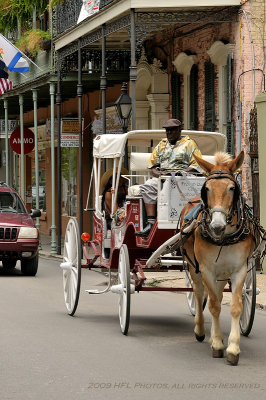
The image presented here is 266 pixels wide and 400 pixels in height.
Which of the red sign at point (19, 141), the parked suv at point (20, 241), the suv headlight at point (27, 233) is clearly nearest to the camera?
the parked suv at point (20, 241)

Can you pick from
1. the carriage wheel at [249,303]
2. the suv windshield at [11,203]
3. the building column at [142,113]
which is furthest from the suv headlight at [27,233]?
the carriage wheel at [249,303]

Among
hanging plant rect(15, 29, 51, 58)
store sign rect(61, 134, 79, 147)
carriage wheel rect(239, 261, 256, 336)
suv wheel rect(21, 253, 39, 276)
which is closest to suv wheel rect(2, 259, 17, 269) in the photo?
suv wheel rect(21, 253, 39, 276)

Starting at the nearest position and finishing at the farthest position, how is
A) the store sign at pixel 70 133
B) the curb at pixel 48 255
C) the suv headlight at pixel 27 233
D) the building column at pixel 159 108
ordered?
the suv headlight at pixel 27 233, the curb at pixel 48 255, the building column at pixel 159 108, the store sign at pixel 70 133

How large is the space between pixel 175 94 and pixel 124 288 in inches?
559

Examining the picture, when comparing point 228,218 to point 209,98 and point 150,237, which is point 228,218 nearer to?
point 150,237

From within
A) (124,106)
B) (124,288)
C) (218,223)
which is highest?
(124,106)

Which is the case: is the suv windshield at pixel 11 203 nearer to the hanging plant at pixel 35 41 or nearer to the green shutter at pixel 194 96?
the green shutter at pixel 194 96

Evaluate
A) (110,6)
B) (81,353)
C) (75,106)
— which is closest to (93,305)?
(81,353)

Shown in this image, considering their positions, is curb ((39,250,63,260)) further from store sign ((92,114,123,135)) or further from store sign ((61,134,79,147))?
store sign ((92,114,123,135))

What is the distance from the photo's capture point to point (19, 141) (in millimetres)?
31188

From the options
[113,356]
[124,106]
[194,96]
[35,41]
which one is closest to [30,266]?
[124,106]

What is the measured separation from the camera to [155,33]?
24828 mm

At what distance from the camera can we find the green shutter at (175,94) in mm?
24266

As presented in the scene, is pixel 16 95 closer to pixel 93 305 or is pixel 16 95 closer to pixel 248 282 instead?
pixel 93 305
